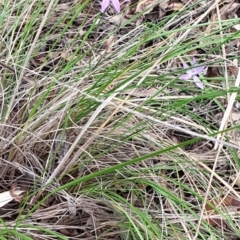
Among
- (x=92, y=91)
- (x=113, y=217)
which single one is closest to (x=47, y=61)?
(x=92, y=91)

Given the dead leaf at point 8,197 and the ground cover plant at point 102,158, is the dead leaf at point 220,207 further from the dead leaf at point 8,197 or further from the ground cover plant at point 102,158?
the dead leaf at point 8,197

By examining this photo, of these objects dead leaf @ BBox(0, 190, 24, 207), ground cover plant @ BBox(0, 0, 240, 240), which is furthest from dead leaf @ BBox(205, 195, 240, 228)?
dead leaf @ BBox(0, 190, 24, 207)

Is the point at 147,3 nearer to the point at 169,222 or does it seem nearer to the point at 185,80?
the point at 185,80

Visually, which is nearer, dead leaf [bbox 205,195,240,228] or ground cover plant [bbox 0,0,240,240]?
ground cover plant [bbox 0,0,240,240]

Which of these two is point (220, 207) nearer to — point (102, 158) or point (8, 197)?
point (102, 158)

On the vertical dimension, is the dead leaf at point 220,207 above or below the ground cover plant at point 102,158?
below

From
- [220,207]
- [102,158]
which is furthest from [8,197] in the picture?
[220,207]

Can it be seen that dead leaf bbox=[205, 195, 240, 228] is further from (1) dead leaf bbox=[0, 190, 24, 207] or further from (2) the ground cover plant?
(1) dead leaf bbox=[0, 190, 24, 207]

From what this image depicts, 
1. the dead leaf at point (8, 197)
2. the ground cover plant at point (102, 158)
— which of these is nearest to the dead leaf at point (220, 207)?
the ground cover plant at point (102, 158)

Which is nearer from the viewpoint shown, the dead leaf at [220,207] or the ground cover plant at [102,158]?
the ground cover plant at [102,158]

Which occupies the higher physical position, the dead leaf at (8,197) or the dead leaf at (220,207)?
the dead leaf at (8,197)

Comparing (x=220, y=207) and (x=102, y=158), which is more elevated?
(x=102, y=158)
